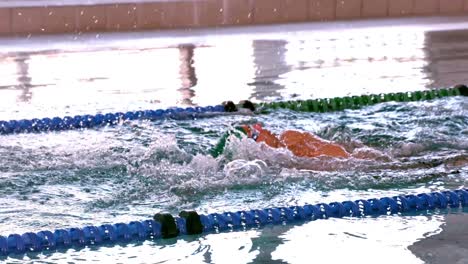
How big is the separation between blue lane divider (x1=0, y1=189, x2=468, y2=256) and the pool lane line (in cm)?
216

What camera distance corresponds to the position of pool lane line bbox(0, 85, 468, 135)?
Answer: 18.3 ft

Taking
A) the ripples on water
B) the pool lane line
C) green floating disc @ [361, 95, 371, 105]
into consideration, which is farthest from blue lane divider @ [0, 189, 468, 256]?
green floating disc @ [361, 95, 371, 105]

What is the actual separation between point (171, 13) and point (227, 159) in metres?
7.84

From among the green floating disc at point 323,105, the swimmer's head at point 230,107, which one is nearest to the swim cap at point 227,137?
the swimmer's head at point 230,107

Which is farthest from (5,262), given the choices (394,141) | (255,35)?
(255,35)

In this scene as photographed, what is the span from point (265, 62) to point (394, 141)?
344 cm

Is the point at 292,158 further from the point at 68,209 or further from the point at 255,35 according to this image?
the point at 255,35

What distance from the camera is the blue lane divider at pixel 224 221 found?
3.38 meters

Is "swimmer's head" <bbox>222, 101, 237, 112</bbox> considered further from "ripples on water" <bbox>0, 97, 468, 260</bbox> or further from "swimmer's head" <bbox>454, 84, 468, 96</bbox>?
"swimmer's head" <bbox>454, 84, 468, 96</bbox>

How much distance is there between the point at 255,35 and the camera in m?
10.6

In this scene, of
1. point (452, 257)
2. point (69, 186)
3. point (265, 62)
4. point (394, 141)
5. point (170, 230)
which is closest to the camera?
point (452, 257)

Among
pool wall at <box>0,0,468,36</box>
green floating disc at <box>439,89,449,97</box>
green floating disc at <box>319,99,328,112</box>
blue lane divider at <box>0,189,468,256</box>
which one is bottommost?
blue lane divider at <box>0,189,468,256</box>

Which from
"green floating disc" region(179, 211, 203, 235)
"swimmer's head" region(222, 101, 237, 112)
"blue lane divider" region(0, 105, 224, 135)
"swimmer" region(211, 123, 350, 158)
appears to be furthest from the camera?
"swimmer's head" region(222, 101, 237, 112)

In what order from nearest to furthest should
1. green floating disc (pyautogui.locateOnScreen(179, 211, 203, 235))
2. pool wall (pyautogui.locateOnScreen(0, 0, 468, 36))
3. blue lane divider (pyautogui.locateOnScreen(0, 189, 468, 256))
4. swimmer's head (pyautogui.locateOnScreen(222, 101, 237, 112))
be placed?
1. blue lane divider (pyautogui.locateOnScreen(0, 189, 468, 256))
2. green floating disc (pyautogui.locateOnScreen(179, 211, 203, 235))
3. swimmer's head (pyautogui.locateOnScreen(222, 101, 237, 112))
4. pool wall (pyautogui.locateOnScreen(0, 0, 468, 36))
